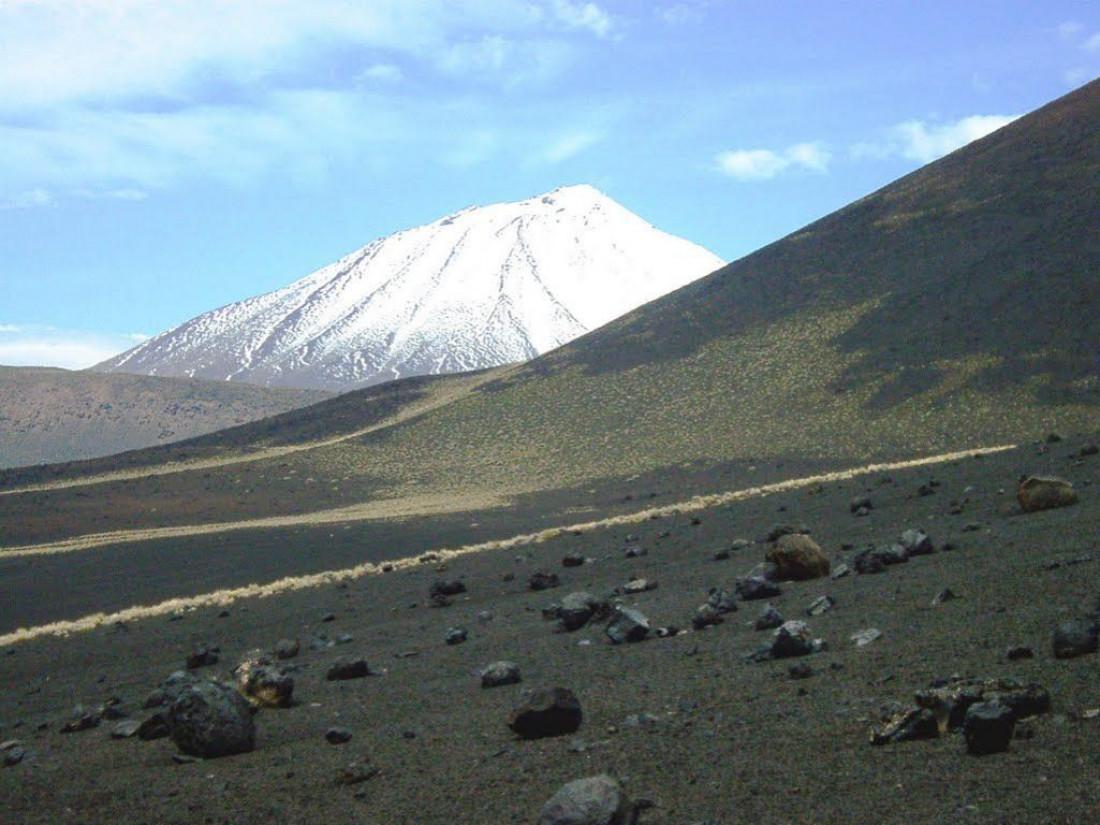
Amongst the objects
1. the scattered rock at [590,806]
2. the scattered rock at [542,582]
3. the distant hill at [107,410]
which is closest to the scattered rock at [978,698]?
the scattered rock at [590,806]

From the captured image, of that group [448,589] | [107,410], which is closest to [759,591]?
[448,589]

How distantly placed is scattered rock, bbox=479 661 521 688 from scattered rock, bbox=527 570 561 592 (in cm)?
531

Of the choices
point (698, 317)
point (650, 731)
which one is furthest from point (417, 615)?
point (698, 317)

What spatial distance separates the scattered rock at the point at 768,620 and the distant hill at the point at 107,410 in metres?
107

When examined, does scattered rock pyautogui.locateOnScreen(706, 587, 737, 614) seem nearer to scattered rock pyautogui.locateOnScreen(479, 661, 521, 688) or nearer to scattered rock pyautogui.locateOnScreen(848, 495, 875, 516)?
scattered rock pyautogui.locateOnScreen(479, 661, 521, 688)

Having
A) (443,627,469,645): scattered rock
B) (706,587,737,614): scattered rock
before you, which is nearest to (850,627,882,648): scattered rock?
(706,587,737,614): scattered rock

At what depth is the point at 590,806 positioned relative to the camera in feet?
13.9

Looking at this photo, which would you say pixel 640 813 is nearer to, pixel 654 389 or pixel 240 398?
pixel 654 389

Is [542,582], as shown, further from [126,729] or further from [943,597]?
[126,729]

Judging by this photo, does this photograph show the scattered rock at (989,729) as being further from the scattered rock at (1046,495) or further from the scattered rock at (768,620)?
the scattered rock at (1046,495)

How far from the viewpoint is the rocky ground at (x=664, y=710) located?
15.1 ft

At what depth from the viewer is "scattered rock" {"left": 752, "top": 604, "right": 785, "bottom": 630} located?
785cm

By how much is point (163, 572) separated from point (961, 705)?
23.2 metres

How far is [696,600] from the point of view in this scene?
32.6 feet
